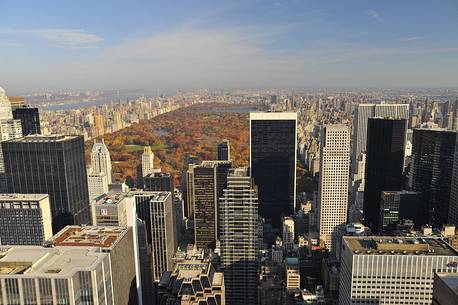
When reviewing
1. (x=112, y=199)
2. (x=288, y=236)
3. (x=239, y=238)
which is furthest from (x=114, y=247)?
(x=288, y=236)

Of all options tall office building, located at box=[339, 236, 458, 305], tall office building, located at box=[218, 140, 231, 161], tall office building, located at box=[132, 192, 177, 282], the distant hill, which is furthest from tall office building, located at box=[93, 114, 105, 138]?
tall office building, located at box=[339, 236, 458, 305]

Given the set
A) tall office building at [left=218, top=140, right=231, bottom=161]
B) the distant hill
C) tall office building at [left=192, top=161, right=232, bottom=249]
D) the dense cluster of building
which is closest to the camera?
the dense cluster of building

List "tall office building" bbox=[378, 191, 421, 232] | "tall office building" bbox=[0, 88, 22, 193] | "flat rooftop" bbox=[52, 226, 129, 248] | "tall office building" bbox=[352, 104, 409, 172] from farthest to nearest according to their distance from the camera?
"tall office building" bbox=[352, 104, 409, 172] < "tall office building" bbox=[0, 88, 22, 193] < "tall office building" bbox=[378, 191, 421, 232] < "flat rooftop" bbox=[52, 226, 129, 248]

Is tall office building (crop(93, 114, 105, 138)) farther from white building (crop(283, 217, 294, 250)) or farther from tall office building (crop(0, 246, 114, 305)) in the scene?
tall office building (crop(0, 246, 114, 305))

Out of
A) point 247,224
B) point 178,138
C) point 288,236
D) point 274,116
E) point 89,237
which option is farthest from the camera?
point 178,138

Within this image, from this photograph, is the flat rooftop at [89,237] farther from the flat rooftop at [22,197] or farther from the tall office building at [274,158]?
the tall office building at [274,158]

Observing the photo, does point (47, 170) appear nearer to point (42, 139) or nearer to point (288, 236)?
point (42, 139)

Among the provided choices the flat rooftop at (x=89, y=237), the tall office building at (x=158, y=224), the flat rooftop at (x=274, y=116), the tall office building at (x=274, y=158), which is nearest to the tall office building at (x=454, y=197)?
the tall office building at (x=274, y=158)

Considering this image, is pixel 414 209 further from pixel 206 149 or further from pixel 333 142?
pixel 206 149
